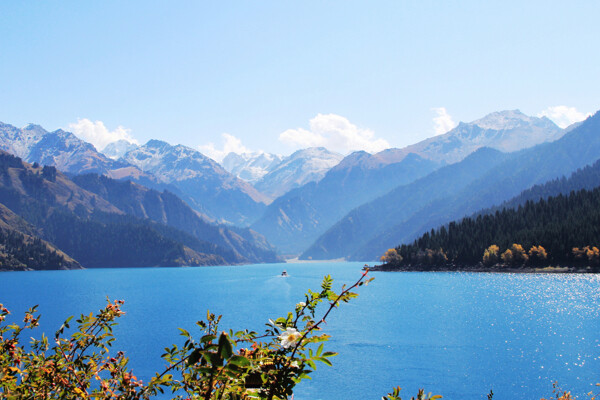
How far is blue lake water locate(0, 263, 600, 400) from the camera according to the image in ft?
157

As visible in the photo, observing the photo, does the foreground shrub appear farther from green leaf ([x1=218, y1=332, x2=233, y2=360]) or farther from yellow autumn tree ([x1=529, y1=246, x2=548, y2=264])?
yellow autumn tree ([x1=529, y1=246, x2=548, y2=264])

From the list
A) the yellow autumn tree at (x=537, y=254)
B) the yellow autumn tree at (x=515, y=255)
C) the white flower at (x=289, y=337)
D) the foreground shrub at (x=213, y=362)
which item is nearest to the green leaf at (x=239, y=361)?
the foreground shrub at (x=213, y=362)

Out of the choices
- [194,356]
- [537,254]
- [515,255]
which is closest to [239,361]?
[194,356]

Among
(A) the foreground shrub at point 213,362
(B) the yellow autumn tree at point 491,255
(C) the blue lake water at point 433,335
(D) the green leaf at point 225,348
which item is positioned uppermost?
(D) the green leaf at point 225,348

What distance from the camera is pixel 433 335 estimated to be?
240 ft

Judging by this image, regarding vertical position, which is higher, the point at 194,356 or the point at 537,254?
the point at 194,356

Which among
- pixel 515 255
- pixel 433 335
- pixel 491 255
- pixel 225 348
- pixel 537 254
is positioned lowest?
pixel 433 335

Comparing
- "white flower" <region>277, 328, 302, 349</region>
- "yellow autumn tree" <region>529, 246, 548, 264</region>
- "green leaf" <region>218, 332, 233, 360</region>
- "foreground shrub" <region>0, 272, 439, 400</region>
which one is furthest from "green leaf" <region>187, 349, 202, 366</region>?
"yellow autumn tree" <region>529, 246, 548, 264</region>

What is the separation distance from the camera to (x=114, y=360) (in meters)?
5.88

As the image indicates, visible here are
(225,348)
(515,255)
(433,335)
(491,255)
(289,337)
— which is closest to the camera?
(225,348)

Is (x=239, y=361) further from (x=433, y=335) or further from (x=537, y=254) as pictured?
(x=537, y=254)

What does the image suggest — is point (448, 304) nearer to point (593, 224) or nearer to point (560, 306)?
point (560, 306)

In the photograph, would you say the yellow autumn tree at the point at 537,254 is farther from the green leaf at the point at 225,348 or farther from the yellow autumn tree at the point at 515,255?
the green leaf at the point at 225,348

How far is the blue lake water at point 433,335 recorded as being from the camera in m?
47.9
